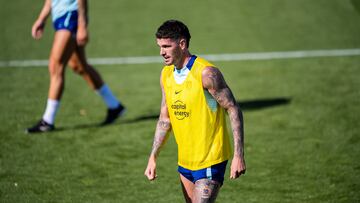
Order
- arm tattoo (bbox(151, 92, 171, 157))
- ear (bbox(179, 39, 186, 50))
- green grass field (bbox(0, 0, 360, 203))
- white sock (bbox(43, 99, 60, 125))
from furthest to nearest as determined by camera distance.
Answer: white sock (bbox(43, 99, 60, 125)), green grass field (bbox(0, 0, 360, 203)), arm tattoo (bbox(151, 92, 171, 157)), ear (bbox(179, 39, 186, 50))

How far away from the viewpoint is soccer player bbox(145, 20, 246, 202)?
5812 millimetres

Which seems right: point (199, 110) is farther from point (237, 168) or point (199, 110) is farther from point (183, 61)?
point (237, 168)

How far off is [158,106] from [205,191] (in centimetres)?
572

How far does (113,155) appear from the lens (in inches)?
365

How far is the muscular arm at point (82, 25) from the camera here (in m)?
9.71

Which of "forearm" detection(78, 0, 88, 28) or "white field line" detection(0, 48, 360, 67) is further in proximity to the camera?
"white field line" detection(0, 48, 360, 67)

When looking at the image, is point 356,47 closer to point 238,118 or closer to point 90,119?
point 90,119

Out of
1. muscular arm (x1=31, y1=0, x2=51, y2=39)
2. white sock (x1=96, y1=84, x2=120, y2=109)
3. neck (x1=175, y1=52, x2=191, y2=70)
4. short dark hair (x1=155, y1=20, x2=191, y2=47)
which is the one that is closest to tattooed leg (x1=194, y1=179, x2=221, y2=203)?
neck (x1=175, y1=52, x2=191, y2=70)

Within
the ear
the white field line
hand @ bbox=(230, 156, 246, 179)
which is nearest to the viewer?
hand @ bbox=(230, 156, 246, 179)

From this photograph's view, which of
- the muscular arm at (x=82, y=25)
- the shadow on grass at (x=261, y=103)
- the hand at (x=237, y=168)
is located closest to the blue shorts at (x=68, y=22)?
the muscular arm at (x=82, y=25)

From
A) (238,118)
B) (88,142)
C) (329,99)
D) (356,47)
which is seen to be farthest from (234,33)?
(238,118)

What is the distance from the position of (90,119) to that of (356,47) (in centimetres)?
679

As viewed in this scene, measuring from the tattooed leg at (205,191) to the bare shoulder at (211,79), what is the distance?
33.5 inches

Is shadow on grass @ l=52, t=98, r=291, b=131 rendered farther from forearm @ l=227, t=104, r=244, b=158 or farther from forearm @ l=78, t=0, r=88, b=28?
forearm @ l=227, t=104, r=244, b=158
